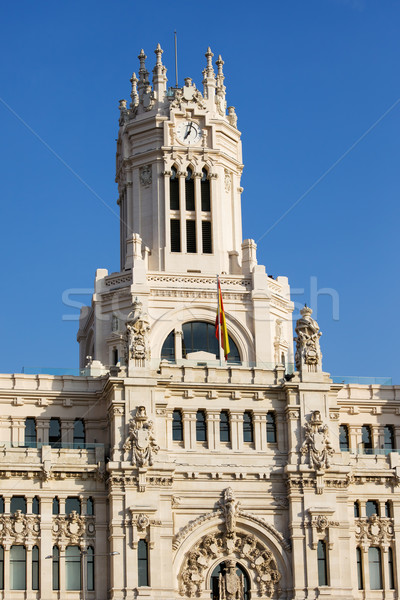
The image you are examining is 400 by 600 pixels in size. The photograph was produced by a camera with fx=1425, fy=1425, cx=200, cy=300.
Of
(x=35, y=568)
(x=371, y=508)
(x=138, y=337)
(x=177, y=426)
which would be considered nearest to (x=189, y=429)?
(x=177, y=426)

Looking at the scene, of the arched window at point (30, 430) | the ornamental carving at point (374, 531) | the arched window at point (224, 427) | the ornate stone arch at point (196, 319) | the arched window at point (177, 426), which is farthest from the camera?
the ornate stone arch at point (196, 319)

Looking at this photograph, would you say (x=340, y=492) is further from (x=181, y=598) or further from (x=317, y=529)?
(x=181, y=598)

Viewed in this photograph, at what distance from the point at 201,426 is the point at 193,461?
107 inches

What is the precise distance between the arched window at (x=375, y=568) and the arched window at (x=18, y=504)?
78.2 ft

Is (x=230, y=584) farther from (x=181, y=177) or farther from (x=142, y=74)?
(x=142, y=74)

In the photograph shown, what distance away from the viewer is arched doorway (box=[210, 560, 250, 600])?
93.5 meters

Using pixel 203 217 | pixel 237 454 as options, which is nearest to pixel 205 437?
pixel 237 454

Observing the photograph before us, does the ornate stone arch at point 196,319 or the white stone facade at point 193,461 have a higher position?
the ornate stone arch at point 196,319

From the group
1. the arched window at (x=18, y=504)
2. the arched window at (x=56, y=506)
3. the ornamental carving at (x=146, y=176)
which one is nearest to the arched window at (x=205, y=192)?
the ornamental carving at (x=146, y=176)

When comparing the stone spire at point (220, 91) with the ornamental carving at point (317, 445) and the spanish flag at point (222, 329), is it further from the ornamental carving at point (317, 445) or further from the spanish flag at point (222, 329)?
the ornamental carving at point (317, 445)

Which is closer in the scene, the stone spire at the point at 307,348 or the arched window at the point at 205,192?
the stone spire at the point at 307,348

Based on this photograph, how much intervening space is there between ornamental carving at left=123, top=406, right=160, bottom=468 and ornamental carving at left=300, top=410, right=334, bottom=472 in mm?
10282

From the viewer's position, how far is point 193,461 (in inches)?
3748

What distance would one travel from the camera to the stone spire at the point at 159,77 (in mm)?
113000
